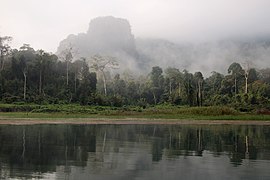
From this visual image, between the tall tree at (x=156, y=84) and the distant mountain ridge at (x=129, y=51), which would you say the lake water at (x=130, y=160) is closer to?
the tall tree at (x=156, y=84)

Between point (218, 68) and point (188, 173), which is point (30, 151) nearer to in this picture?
point (188, 173)

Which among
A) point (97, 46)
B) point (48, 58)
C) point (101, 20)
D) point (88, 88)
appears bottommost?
point (88, 88)

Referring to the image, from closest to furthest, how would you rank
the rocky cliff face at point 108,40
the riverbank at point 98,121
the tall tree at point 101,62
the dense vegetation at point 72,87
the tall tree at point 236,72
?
the riverbank at point 98,121 < the dense vegetation at point 72,87 < the tall tree at point 236,72 < the tall tree at point 101,62 < the rocky cliff face at point 108,40

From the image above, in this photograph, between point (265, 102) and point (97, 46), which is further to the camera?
point (97, 46)

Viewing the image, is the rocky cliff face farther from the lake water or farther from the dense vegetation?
the lake water

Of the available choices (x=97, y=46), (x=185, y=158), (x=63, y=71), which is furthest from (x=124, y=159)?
(x=97, y=46)

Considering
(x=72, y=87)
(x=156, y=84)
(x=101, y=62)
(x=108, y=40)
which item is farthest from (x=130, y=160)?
(x=108, y=40)

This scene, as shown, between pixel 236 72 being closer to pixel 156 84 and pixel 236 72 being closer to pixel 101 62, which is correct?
pixel 156 84

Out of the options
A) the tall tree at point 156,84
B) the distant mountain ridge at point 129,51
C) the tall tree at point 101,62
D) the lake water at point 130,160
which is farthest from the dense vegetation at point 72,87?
the distant mountain ridge at point 129,51

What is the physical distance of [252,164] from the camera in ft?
49.8

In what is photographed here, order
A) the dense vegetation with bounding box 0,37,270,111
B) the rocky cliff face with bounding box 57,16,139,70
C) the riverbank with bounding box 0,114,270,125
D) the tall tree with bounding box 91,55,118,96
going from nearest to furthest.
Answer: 1. the riverbank with bounding box 0,114,270,125
2. the dense vegetation with bounding box 0,37,270,111
3. the tall tree with bounding box 91,55,118,96
4. the rocky cliff face with bounding box 57,16,139,70

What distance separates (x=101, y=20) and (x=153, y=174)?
16244cm

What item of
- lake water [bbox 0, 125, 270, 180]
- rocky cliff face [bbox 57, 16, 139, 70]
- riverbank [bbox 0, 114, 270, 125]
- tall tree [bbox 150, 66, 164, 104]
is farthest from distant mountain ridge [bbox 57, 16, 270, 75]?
lake water [bbox 0, 125, 270, 180]

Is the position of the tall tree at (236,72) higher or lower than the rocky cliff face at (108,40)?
lower
